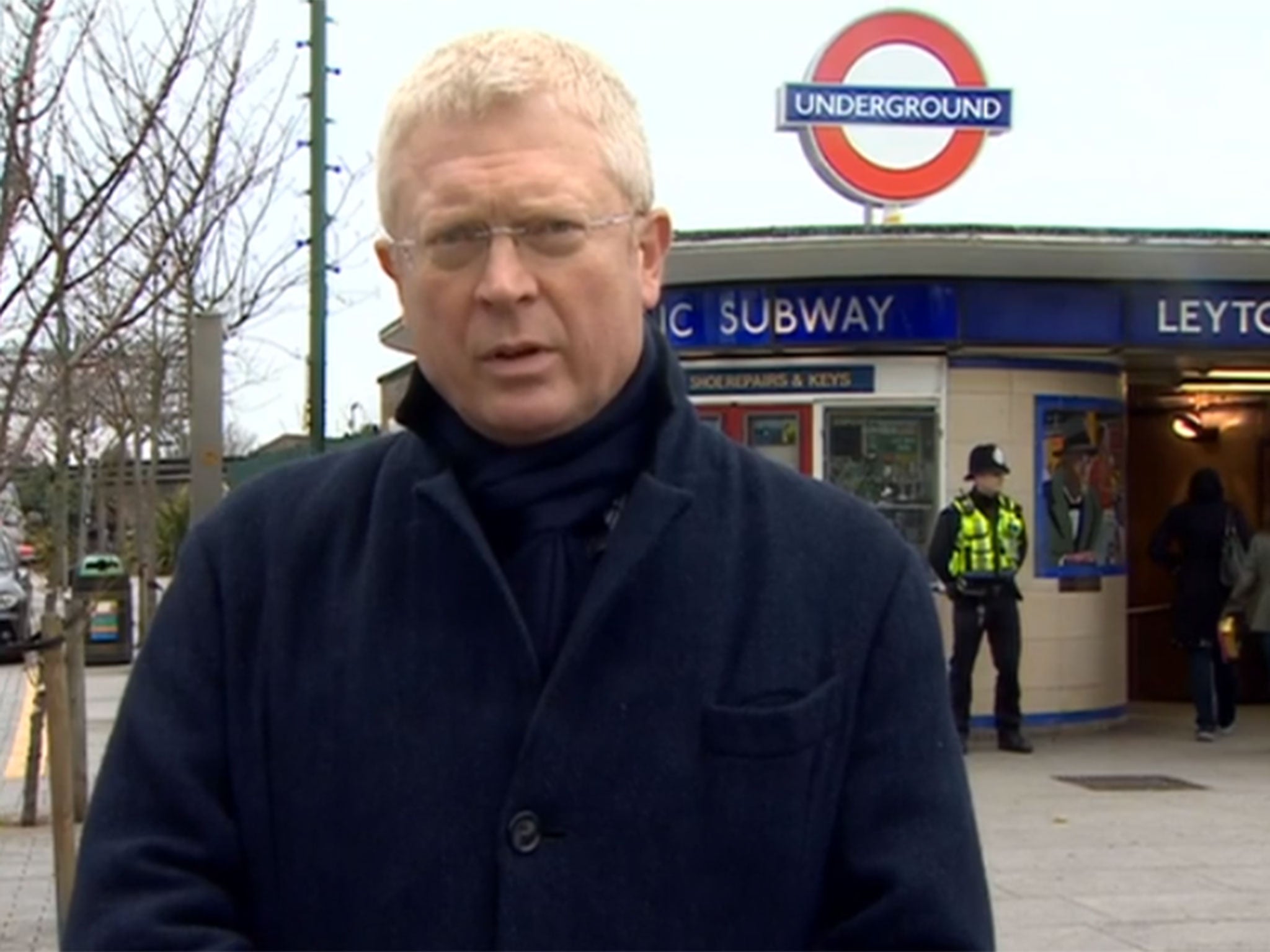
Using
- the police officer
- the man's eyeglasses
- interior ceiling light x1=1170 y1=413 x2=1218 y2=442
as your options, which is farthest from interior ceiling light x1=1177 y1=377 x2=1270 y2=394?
the man's eyeglasses

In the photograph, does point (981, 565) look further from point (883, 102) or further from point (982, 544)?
point (883, 102)

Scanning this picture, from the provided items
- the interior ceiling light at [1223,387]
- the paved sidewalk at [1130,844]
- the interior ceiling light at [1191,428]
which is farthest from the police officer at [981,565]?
the interior ceiling light at [1191,428]

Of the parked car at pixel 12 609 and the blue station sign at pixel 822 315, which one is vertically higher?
the blue station sign at pixel 822 315

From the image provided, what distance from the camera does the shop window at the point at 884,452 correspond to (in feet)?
41.6

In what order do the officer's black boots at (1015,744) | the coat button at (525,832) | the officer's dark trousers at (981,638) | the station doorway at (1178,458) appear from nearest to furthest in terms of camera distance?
the coat button at (525,832)
the officer's dark trousers at (981,638)
the officer's black boots at (1015,744)
the station doorway at (1178,458)

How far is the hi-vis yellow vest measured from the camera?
476 inches

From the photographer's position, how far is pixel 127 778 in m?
2.02

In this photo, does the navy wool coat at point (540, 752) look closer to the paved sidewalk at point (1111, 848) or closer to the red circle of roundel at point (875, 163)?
the paved sidewalk at point (1111, 848)

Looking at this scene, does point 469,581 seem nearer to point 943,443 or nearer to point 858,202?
point 943,443

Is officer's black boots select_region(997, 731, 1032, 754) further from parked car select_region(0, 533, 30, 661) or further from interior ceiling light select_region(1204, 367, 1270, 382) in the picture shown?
parked car select_region(0, 533, 30, 661)

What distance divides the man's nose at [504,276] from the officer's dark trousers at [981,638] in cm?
1042

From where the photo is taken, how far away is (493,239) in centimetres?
199

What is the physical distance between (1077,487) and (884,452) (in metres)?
1.42

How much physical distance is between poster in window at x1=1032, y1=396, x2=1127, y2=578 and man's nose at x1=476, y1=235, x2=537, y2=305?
11330mm
